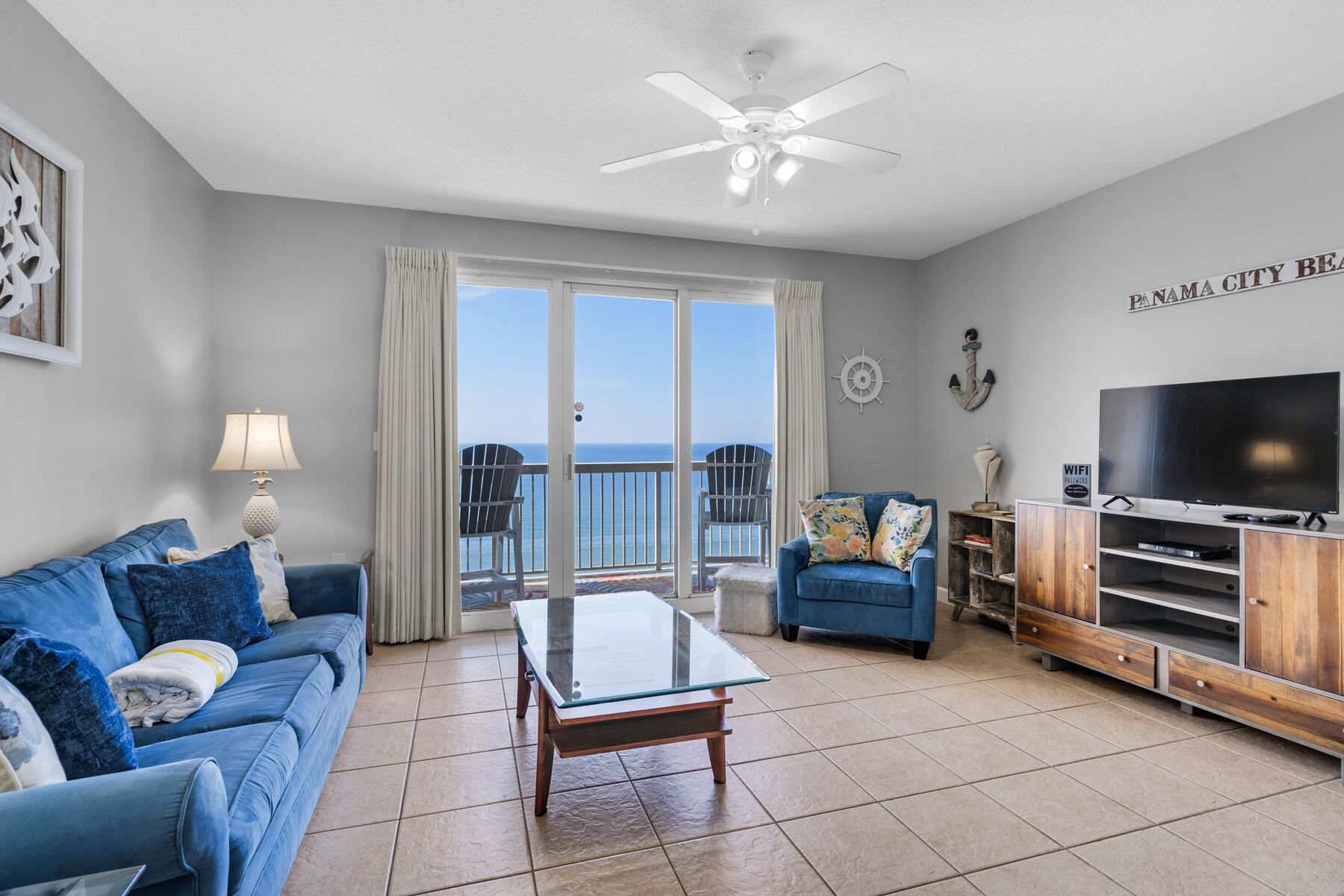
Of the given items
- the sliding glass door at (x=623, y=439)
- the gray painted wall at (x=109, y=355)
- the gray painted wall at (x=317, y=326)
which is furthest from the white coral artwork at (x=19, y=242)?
the sliding glass door at (x=623, y=439)

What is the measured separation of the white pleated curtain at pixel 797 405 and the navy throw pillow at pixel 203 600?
3290 millimetres

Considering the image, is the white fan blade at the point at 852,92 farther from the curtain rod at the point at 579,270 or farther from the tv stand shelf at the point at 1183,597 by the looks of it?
the tv stand shelf at the point at 1183,597

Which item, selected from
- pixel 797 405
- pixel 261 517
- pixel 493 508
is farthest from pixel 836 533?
pixel 261 517

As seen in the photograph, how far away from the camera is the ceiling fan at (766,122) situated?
7.13ft

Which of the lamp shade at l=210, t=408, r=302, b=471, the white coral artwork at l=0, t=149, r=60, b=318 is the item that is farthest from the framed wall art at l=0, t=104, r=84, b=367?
the lamp shade at l=210, t=408, r=302, b=471

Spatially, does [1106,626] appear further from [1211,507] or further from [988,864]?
[988,864]

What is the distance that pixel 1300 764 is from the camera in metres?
2.52

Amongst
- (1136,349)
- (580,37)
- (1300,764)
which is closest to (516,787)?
(580,37)

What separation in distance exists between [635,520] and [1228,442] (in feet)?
11.1

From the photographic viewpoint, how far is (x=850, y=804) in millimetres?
2266

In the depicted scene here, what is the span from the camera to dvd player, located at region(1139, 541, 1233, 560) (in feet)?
9.57

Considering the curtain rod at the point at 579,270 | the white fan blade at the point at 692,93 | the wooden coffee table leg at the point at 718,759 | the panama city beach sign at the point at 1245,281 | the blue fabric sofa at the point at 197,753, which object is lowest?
the wooden coffee table leg at the point at 718,759

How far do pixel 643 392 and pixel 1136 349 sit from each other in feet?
9.52

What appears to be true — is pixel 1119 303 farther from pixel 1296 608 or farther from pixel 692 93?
pixel 692 93
